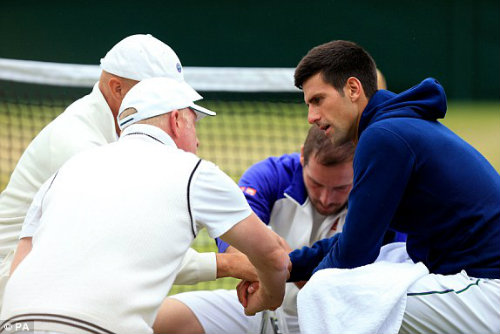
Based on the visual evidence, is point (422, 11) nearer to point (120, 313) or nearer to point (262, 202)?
point (262, 202)

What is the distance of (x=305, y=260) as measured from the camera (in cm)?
432

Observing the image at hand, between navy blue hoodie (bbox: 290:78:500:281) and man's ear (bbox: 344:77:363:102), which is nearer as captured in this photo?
navy blue hoodie (bbox: 290:78:500:281)

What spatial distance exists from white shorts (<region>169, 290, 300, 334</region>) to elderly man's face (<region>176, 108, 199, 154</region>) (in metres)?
1.57

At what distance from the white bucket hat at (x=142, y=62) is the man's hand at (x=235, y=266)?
1091 millimetres

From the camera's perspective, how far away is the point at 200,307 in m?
4.83

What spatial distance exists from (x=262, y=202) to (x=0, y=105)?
10798mm

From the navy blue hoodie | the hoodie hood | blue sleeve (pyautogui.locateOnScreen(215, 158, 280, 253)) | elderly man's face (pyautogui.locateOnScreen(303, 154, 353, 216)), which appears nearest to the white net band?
blue sleeve (pyautogui.locateOnScreen(215, 158, 280, 253))

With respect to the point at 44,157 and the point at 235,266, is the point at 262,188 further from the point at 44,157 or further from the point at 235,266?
the point at 44,157

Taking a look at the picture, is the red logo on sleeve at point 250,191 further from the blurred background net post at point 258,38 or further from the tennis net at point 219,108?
the blurred background net post at point 258,38

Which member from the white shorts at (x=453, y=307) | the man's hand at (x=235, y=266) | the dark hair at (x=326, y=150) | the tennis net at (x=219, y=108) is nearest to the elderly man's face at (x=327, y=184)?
the dark hair at (x=326, y=150)

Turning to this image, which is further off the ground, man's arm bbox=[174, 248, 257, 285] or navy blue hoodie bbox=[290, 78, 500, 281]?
navy blue hoodie bbox=[290, 78, 500, 281]

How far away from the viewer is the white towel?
3.45m

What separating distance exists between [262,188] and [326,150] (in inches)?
21.4

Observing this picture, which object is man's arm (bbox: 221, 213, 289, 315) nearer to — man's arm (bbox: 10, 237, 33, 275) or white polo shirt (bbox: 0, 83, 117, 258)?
man's arm (bbox: 10, 237, 33, 275)
